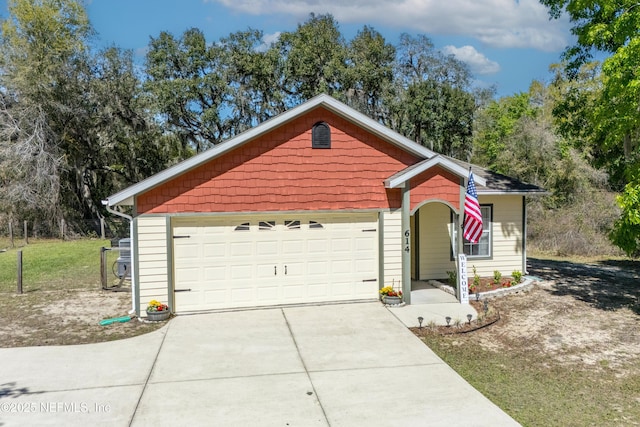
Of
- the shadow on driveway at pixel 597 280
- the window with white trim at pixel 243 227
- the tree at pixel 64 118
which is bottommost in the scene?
the shadow on driveway at pixel 597 280

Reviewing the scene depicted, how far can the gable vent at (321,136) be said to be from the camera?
1159 centimetres

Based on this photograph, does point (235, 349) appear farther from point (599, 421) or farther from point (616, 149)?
point (616, 149)

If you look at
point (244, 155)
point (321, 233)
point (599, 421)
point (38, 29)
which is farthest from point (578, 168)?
point (38, 29)

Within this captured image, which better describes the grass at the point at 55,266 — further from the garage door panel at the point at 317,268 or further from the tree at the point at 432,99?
the tree at the point at 432,99

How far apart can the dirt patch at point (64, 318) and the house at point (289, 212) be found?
Answer: 89 cm

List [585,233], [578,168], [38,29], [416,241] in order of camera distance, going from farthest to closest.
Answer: [38,29] → [578,168] → [585,233] → [416,241]

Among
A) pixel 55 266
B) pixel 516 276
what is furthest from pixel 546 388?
pixel 55 266

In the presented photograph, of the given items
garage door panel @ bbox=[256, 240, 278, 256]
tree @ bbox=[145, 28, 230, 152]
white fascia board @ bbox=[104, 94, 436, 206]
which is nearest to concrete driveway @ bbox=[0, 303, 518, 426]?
garage door panel @ bbox=[256, 240, 278, 256]

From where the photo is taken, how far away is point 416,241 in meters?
14.0

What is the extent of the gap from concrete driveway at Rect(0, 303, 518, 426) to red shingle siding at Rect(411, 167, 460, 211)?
11.1 feet

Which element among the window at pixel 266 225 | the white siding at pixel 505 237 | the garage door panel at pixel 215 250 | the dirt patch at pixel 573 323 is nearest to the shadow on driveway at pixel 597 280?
the dirt patch at pixel 573 323

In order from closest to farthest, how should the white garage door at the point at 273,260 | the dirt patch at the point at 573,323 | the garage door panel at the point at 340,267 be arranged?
the dirt patch at the point at 573,323 < the white garage door at the point at 273,260 < the garage door panel at the point at 340,267

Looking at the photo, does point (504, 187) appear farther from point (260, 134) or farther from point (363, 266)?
point (260, 134)

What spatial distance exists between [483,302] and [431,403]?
5.73m
